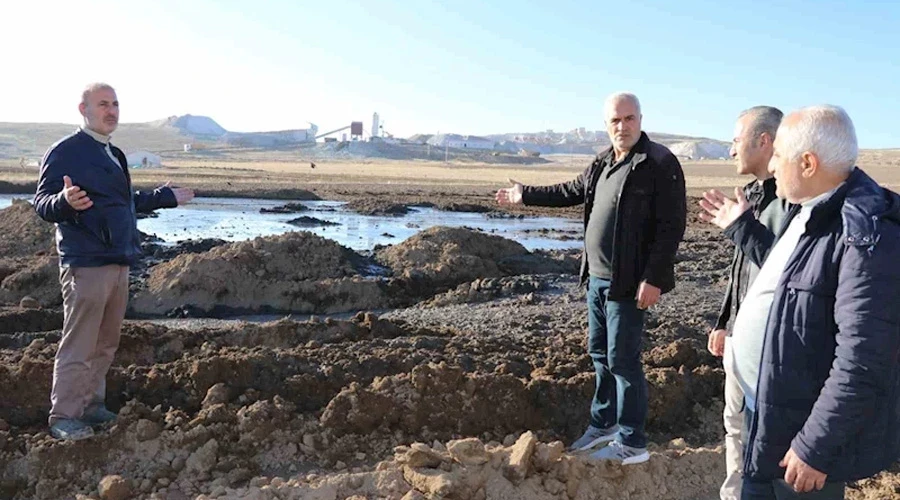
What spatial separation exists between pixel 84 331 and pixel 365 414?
182 centimetres

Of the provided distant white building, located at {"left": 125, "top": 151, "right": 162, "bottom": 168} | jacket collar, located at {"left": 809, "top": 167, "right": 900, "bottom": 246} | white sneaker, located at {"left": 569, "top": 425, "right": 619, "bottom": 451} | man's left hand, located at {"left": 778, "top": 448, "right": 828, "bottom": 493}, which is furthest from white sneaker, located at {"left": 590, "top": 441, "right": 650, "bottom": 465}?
distant white building, located at {"left": 125, "top": 151, "right": 162, "bottom": 168}

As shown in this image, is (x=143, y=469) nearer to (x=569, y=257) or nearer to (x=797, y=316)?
(x=797, y=316)

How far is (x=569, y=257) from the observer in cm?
1477

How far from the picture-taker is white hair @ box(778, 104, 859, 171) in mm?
2584

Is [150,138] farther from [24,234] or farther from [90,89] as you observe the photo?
[90,89]

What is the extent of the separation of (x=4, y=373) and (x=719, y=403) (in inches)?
210

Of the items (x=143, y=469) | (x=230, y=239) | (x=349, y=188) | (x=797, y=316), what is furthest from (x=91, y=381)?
(x=349, y=188)

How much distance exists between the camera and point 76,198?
436cm

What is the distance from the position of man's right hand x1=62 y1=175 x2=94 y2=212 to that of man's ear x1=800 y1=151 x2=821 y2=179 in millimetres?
3647

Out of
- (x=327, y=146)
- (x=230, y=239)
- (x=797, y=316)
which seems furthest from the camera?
(x=327, y=146)

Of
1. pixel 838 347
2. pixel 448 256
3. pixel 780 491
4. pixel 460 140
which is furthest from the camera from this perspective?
pixel 460 140

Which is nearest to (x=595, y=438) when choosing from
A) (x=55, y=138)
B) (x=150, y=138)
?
(x=55, y=138)

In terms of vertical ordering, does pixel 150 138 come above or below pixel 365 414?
above

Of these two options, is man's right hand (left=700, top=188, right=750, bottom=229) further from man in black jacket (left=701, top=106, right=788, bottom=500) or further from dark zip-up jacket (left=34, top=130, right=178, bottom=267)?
dark zip-up jacket (left=34, top=130, right=178, bottom=267)
